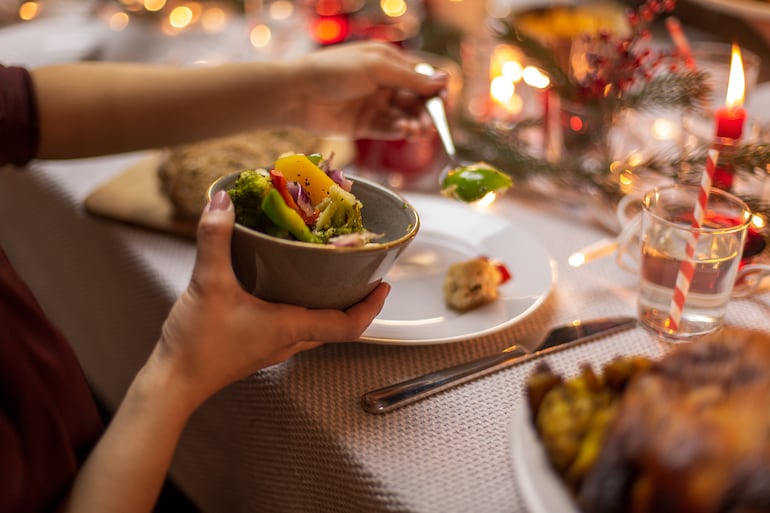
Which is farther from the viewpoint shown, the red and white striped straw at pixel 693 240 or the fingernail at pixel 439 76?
the fingernail at pixel 439 76

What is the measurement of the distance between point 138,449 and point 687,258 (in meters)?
0.55

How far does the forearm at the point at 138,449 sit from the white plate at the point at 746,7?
0.99 metres

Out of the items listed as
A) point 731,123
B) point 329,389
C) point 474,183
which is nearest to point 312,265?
point 329,389

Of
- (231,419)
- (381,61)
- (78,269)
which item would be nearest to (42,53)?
(78,269)

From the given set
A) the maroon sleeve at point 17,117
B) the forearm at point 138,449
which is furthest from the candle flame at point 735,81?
the maroon sleeve at point 17,117

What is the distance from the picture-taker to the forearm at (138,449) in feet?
2.00

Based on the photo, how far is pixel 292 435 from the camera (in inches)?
27.5

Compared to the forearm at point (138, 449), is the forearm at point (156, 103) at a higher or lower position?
higher

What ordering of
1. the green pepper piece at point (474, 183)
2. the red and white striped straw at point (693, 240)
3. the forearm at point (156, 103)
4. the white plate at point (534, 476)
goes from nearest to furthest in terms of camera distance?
the white plate at point (534, 476), the red and white striped straw at point (693, 240), the green pepper piece at point (474, 183), the forearm at point (156, 103)

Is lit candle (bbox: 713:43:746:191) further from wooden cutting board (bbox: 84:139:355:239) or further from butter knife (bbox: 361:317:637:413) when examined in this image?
wooden cutting board (bbox: 84:139:355:239)

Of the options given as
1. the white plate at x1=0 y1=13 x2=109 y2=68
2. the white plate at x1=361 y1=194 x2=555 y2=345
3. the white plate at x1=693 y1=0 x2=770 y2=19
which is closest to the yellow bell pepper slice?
the white plate at x1=361 y1=194 x2=555 y2=345

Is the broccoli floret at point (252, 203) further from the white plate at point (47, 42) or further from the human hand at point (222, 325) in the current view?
the white plate at point (47, 42)

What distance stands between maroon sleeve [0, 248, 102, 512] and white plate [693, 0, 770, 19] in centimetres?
106

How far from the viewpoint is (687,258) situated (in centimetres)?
71
